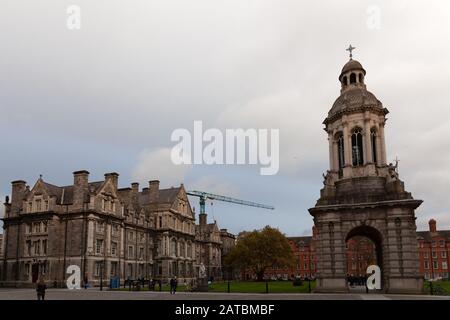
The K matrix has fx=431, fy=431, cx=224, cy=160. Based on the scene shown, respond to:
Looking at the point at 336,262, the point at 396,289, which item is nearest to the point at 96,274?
the point at 336,262

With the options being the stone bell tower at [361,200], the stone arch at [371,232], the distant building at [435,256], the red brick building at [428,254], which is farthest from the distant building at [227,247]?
the stone bell tower at [361,200]

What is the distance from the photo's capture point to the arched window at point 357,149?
119ft

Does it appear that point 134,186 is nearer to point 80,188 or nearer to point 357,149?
point 80,188

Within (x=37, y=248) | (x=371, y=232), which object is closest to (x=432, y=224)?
(x=371, y=232)

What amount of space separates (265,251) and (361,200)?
55.6m

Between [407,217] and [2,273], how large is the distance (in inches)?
2157

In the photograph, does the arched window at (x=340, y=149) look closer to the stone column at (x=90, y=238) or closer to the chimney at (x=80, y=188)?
the stone column at (x=90, y=238)

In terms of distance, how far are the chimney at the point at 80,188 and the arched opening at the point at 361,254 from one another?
114 feet

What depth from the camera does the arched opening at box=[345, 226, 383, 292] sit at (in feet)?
117

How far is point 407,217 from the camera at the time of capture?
3222cm

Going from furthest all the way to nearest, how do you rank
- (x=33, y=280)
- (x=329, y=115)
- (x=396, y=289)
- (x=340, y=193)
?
(x=33, y=280), (x=329, y=115), (x=340, y=193), (x=396, y=289)

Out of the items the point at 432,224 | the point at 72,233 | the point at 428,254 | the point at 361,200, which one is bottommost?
the point at 428,254

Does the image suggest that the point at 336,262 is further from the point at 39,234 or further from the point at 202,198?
the point at 202,198

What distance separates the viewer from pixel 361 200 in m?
33.7
